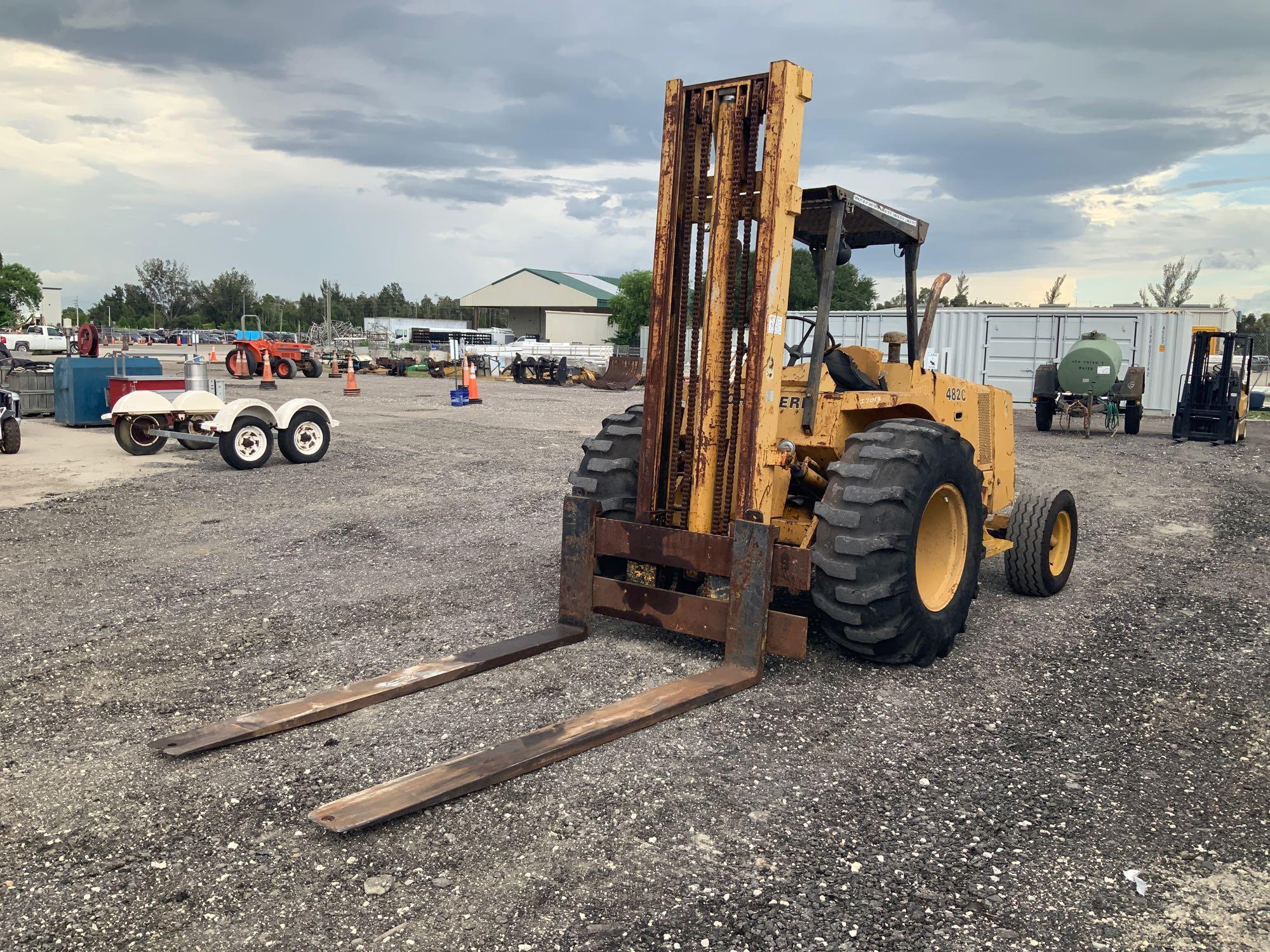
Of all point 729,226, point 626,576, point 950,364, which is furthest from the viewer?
point 950,364

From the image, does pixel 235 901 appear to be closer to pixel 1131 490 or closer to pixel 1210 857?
pixel 1210 857

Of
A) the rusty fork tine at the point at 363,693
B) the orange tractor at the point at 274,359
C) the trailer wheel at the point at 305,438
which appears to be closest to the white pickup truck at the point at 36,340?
the orange tractor at the point at 274,359

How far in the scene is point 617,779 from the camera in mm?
3916

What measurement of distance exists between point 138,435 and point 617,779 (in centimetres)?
1240

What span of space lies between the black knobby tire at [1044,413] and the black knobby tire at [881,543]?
17495mm

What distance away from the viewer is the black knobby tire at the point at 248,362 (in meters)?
32.0

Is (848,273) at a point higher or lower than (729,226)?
higher

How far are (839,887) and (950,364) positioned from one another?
93.0 feet

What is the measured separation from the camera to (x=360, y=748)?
4176 millimetres

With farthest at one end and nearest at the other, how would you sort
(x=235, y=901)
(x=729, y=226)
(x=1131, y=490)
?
(x=1131, y=490), (x=729, y=226), (x=235, y=901)

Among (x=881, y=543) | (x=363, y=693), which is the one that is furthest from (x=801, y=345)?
(x=363, y=693)

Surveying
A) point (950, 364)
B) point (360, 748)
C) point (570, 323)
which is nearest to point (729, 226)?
point (360, 748)

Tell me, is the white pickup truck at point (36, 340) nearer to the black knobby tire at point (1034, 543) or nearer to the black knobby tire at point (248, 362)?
the black knobby tire at point (248, 362)

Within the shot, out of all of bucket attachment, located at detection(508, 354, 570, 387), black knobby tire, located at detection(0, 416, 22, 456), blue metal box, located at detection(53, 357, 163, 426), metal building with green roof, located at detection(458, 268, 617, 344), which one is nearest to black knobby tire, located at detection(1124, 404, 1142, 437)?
blue metal box, located at detection(53, 357, 163, 426)
